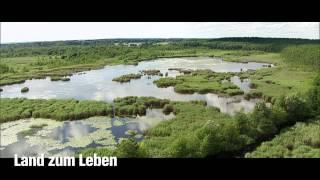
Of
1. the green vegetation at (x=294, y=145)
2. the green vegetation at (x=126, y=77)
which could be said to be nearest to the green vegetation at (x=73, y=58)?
the green vegetation at (x=126, y=77)

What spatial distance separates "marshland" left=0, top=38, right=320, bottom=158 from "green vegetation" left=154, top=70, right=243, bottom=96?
73mm

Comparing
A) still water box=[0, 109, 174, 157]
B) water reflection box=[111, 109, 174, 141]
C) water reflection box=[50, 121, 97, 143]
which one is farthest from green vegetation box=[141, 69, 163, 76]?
water reflection box=[50, 121, 97, 143]

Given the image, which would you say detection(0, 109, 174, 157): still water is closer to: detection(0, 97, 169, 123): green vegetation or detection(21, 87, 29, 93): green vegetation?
detection(0, 97, 169, 123): green vegetation

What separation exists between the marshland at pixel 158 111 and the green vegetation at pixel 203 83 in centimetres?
7

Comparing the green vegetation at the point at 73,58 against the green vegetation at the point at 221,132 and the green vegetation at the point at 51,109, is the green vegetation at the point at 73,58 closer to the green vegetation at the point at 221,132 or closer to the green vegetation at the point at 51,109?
the green vegetation at the point at 51,109

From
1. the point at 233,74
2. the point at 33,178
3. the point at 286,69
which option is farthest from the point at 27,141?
the point at 286,69

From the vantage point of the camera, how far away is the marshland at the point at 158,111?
1242cm

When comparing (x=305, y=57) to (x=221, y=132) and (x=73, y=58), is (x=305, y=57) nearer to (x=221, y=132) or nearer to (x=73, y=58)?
(x=73, y=58)

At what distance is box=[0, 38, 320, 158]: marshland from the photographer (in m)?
12.4

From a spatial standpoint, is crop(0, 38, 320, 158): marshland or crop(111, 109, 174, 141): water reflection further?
crop(111, 109, 174, 141): water reflection

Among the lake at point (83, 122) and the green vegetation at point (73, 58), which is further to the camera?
the green vegetation at point (73, 58)

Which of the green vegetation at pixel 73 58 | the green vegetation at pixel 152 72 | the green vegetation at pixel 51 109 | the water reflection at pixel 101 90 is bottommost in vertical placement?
the green vegetation at pixel 51 109

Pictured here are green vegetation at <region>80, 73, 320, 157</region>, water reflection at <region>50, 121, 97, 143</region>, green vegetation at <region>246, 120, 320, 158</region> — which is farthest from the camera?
water reflection at <region>50, 121, 97, 143</region>
